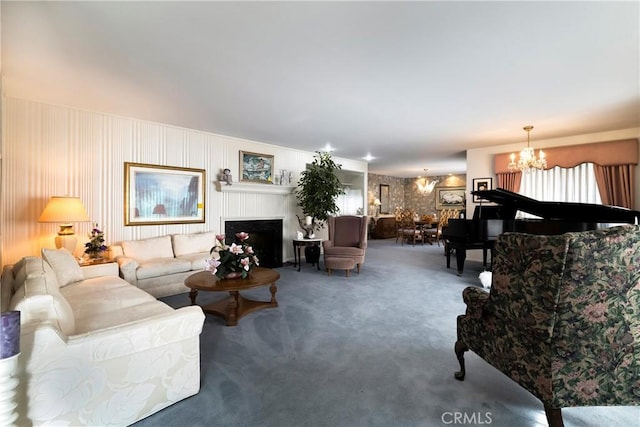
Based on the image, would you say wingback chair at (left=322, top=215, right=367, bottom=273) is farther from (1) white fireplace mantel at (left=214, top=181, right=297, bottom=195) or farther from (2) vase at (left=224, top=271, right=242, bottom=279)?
(2) vase at (left=224, top=271, right=242, bottom=279)

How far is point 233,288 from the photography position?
2.79 metres

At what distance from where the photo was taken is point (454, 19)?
6.18 ft

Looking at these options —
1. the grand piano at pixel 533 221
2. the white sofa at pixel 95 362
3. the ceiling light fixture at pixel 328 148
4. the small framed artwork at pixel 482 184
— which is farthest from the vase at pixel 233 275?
the small framed artwork at pixel 482 184

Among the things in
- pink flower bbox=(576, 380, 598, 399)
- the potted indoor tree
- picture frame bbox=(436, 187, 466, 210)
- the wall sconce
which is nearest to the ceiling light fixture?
the potted indoor tree

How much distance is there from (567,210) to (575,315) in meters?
3.29

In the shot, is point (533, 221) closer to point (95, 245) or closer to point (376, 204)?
point (95, 245)

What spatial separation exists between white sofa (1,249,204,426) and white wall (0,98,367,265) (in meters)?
1.79

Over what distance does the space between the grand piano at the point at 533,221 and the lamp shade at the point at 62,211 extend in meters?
5.26

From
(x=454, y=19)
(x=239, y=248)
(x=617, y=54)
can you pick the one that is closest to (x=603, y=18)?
(x=617, y=54)

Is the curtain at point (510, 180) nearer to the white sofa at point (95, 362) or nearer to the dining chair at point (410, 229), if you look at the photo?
the dining chair at point (410, 229)

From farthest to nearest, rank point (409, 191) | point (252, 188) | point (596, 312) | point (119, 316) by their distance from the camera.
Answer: point (409, 191), point (252, 188), point (119, 316), point (596, 312)

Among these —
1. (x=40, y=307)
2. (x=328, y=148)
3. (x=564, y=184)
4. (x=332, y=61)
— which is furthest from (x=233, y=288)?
(x=564, y=184)

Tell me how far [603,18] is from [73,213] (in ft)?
17.0

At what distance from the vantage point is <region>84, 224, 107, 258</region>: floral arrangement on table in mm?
3502
